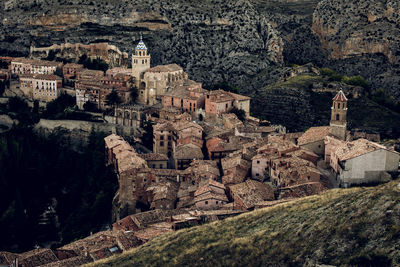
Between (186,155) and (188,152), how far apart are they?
0.34m

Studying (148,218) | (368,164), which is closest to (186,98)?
(148,218)

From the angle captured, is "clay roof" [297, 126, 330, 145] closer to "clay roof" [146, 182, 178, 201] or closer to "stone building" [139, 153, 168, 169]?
"clay roof" [146, 182, 178, 201]

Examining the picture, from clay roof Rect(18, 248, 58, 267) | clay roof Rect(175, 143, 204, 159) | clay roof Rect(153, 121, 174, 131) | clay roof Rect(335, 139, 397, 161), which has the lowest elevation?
clay roof Rect(18, 248, 58, 267)

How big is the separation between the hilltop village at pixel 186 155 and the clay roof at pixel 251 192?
7 cm

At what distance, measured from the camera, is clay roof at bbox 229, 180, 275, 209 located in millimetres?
39625

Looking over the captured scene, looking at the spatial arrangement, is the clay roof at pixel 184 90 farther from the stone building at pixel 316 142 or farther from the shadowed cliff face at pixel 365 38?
the shadowed cliff face at pixel 365 38

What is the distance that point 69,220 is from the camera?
5112cm

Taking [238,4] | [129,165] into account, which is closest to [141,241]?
[129,165]

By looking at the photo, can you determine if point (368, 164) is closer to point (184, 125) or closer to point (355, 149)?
point (355, 149)

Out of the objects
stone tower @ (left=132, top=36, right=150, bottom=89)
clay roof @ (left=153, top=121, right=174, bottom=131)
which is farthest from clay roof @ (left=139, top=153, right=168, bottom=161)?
stone tower @ (left=132, top=36, right=150, bottom=89)

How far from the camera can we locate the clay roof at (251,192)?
39.6 m

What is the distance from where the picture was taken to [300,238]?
25.6 metres

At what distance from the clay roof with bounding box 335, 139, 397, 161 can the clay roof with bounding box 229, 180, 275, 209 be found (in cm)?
490

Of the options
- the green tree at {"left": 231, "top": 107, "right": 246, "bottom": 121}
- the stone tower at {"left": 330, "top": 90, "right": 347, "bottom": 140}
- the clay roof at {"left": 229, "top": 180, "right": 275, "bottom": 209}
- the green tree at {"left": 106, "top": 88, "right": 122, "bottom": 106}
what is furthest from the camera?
the green tree at {"left": 106, "top": 88, "right": 122, "bottom": 106}
